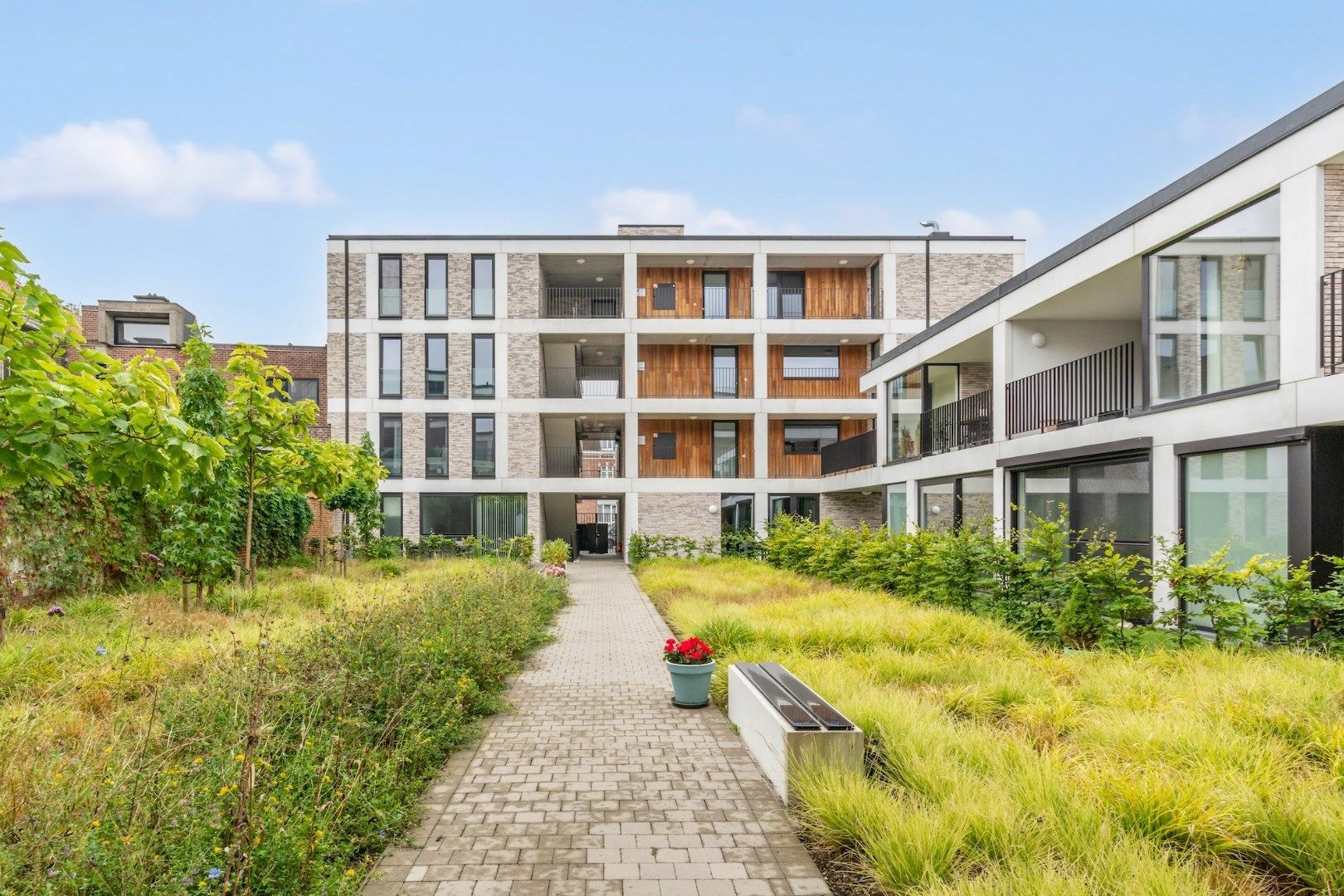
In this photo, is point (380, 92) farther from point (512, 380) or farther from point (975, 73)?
point (512, 380)

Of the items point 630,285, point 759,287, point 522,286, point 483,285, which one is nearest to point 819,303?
point 759,287

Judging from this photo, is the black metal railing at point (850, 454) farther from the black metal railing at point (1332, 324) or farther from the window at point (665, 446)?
the black metal railing at point (1332, 324)

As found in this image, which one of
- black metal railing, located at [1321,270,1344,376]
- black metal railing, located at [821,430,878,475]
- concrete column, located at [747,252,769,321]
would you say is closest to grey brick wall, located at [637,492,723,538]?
black metal railing, located at [821,430,878,475]

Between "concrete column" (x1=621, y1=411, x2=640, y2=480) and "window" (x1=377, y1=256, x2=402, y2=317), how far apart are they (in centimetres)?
924

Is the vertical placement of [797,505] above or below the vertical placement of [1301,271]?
below

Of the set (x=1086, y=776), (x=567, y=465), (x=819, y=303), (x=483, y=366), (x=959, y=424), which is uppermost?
(x=819, y=303)

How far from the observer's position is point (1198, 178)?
29.8ft

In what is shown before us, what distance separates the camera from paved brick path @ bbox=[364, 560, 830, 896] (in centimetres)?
360

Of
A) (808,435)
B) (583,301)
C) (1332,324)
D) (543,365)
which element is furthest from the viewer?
(583,301)

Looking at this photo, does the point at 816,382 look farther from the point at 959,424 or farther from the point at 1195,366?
the point at 1195,366

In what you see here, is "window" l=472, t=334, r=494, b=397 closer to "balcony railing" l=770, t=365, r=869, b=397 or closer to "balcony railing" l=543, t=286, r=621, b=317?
"balcony railing" l=543, t=286, r=621, b=317

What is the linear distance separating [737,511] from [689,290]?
8588 millimetres

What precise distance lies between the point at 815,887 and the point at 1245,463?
7791mm

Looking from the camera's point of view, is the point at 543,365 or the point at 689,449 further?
→ the point at 689,449
